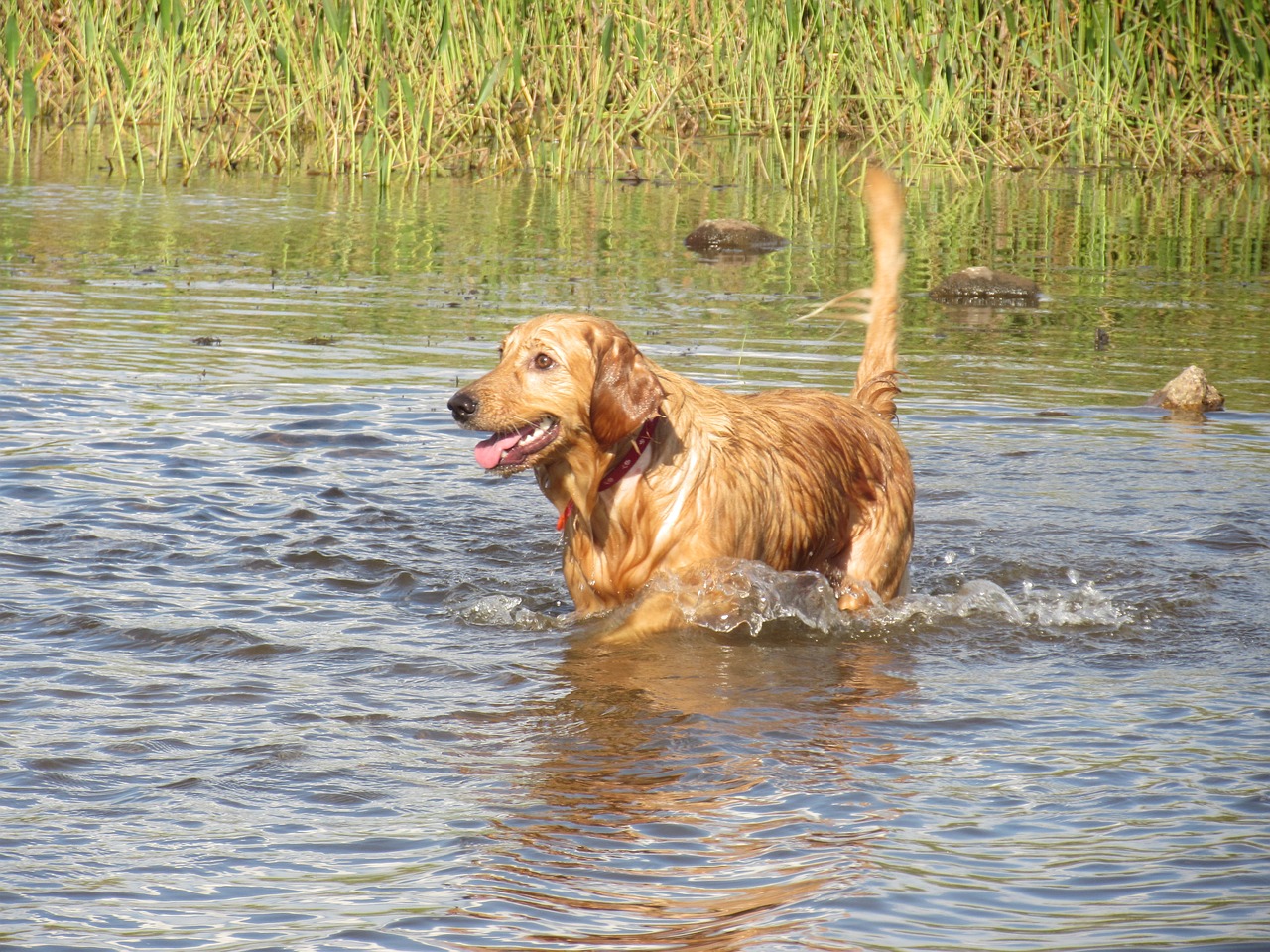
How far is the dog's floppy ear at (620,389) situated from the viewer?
208 inches

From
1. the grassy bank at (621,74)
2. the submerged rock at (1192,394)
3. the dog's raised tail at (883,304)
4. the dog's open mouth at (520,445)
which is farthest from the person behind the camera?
the grassy bank at (621,74)

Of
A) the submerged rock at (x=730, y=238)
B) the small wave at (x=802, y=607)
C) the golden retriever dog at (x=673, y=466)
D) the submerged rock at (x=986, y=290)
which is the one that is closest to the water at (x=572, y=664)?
the small wave at (x=802, y=607)

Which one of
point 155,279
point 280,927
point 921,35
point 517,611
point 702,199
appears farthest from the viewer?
point 702,199

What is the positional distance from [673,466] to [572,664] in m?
0.70

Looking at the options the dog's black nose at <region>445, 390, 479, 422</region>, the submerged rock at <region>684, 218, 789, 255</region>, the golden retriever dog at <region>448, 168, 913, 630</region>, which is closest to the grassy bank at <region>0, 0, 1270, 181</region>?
the submerged rock at <region>684, 218, 789, 255</region>

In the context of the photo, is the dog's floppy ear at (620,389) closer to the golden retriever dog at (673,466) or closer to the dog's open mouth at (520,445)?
the golden retriever dog at (673,466)

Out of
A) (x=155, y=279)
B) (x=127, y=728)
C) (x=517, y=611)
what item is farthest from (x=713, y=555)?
(x=155, y=279)

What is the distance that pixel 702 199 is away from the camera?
55.0 feet

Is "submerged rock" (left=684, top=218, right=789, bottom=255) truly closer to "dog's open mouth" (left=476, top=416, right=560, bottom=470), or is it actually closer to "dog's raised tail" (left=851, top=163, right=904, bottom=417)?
"dog's raised tail" (left=851, top=163, right=904, bottom=417)

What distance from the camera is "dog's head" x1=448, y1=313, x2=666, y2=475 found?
529 cm

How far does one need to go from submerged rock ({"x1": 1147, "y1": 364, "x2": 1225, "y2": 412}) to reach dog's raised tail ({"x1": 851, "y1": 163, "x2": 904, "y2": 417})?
9.91 ft

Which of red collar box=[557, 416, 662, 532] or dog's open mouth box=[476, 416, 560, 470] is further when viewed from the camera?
red collar box=[557, 416, 662, 532]

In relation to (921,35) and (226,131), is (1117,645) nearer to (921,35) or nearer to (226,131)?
(921,35)

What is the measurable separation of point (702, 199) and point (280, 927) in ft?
45.4
